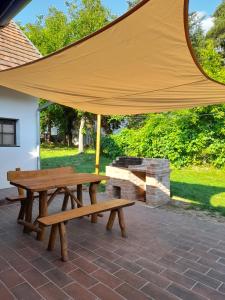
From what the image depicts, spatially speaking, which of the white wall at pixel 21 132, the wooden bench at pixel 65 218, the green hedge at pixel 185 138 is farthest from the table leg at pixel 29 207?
the green hedge at pixel 185 138

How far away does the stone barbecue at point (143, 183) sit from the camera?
5926mm

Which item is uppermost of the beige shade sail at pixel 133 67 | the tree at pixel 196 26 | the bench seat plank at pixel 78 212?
the tree at pixel 196 26

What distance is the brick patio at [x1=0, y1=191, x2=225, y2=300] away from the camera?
2.64m

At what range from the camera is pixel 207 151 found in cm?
1025

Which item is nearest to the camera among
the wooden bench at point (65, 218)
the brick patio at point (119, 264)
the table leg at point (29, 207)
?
the brick patio at point (119, 264)

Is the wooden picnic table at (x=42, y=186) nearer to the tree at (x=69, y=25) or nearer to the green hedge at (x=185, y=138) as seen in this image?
the green hedge at (x=185, y=138)

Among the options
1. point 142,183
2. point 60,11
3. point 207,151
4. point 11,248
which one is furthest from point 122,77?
point 60,11

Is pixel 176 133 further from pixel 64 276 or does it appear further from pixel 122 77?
pixel 64 276

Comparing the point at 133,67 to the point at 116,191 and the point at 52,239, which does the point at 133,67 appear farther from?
the point at 116,191

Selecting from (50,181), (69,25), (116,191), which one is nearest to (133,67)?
(50,181)

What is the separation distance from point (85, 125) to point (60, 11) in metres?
9.29

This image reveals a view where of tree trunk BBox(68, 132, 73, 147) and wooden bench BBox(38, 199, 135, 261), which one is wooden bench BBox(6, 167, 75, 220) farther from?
tree trunk BBox(68, 132, 73, 147)

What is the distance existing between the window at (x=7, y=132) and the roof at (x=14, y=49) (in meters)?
1.52

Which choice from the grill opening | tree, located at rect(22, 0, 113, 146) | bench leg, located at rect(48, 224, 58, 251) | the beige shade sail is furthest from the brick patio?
tree, located at rect(22, 0, 113, 146)
